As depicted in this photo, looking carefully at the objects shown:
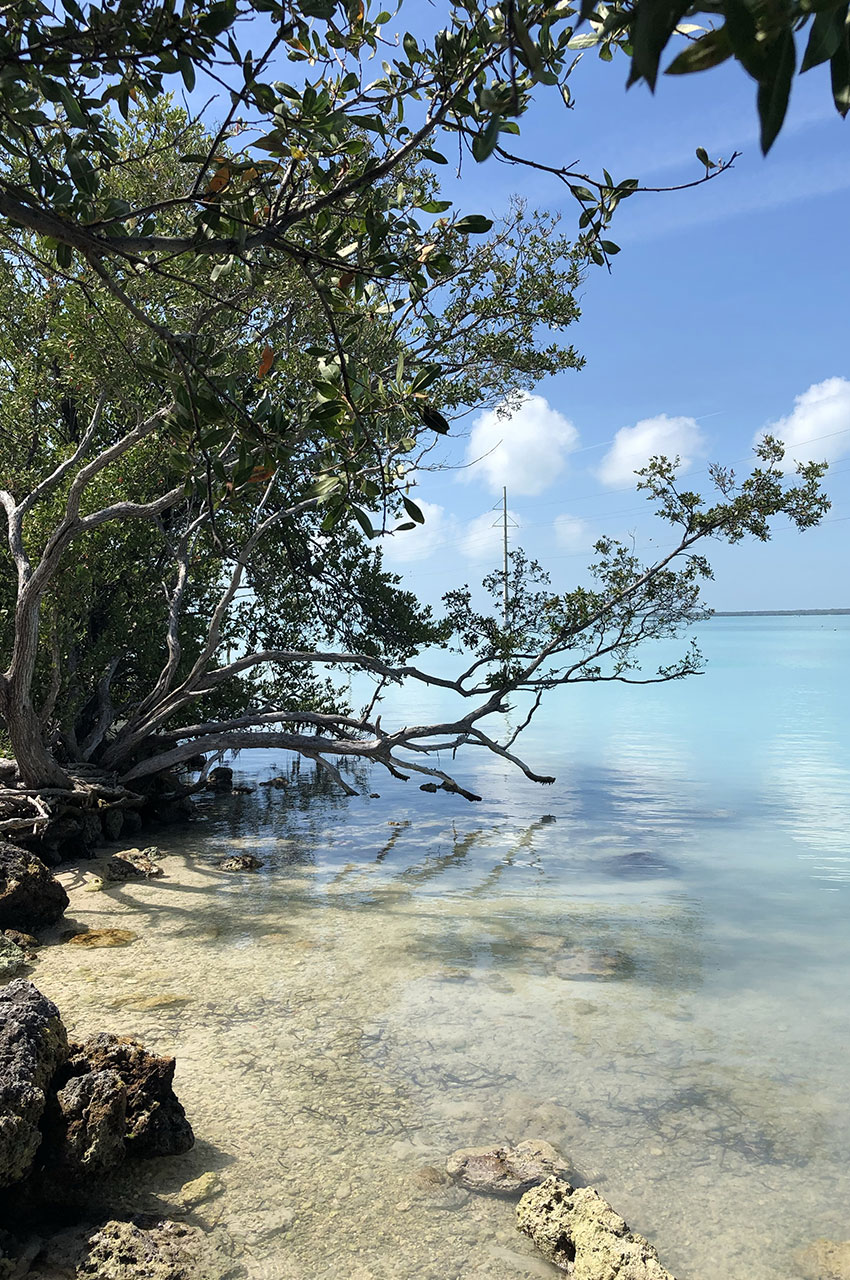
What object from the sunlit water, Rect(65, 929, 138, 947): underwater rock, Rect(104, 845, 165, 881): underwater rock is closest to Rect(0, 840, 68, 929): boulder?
Rect(65, 929, 138, 947): underwater rock

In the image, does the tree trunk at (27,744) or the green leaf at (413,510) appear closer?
the green leaf at (413,510)

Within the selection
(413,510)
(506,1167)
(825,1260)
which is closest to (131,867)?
(506,1167)

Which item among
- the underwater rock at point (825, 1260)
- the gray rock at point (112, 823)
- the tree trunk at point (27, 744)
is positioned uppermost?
the tree trunk at point (27, 744)

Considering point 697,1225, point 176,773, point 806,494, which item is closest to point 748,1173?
point 697,1225

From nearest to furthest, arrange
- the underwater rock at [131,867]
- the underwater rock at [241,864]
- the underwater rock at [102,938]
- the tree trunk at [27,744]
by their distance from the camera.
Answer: the underwater rock at [102,938] < the tree trunk at [27,744] < the underwater rock at [131,867] < the underwater rock at [241,864]

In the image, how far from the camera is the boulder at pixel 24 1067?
11.3ft

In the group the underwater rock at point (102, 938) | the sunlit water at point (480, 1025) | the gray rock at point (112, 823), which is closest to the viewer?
the sunlit water at point (480, 1025)

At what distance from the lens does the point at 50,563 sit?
8156 mm

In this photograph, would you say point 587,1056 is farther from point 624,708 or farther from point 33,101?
point 624,708

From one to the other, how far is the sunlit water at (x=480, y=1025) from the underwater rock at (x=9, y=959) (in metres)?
0.27

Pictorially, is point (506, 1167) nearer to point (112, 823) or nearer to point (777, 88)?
point (777, 88)

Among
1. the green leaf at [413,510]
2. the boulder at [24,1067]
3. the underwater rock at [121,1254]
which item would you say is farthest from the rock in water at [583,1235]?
the green leaf at [413,510]

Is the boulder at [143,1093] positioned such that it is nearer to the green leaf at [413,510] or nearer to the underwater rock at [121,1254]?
the underwater rock at [121,1254]

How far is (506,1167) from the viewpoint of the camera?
4016 mm
